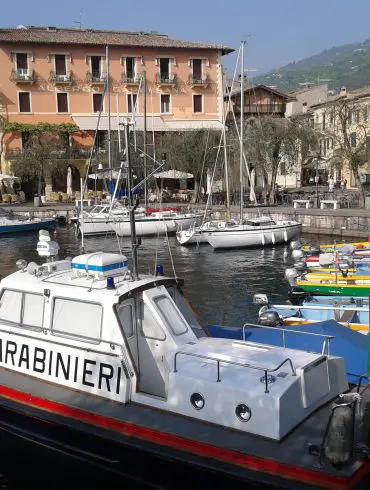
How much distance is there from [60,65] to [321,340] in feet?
175

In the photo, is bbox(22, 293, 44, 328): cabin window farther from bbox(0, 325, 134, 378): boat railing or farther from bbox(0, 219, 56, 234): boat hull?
bbox(0, 219, 56, 234): boat hull

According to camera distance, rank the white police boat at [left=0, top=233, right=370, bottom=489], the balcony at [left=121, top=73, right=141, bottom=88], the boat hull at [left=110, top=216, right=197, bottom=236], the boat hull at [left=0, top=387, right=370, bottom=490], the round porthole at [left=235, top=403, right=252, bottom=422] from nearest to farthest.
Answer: the boat hull at [left=0, top=387, right=370, bottom=490] < the white police boat at [left=0, top=233, right=370, bottom=489] < the round porthole at [left=235, top=403, right=252, bottom=422] < the boat hull at [left=110, top=216, right=197, bottom=236] < the balcony at [left=121, top=73, right=141, bottom=88]

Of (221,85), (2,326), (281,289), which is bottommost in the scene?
(281,289)

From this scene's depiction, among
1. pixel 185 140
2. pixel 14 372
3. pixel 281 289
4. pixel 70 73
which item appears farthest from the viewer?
pixel 70 73

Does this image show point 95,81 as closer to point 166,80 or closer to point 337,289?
point 166,80

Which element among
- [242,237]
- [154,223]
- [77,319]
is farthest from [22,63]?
[77,319]

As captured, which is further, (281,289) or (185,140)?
(185,140)

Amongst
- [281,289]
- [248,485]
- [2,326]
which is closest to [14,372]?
[2,326]

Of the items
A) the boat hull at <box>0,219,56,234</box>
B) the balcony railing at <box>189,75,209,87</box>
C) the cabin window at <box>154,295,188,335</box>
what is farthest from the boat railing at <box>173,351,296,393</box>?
the balcony railing at <box>189,75,209,87</box>

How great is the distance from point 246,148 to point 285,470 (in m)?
40.3

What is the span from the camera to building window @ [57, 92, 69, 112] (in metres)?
57.9

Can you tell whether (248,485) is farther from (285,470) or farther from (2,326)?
(2,326)

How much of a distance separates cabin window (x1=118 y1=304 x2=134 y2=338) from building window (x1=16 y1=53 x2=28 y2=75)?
5287 cm

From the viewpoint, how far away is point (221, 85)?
60.5 metres
